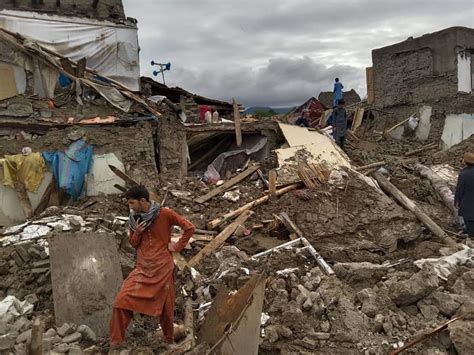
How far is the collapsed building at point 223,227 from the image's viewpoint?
5074mm

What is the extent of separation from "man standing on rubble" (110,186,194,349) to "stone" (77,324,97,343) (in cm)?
73

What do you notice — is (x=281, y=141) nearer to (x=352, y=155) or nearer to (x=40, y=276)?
(x=352, y=155)

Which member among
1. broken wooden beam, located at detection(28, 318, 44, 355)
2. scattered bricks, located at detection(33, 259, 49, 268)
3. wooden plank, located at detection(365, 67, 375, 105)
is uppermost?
wooden plank, located at detection(365, 67, 375, 105)

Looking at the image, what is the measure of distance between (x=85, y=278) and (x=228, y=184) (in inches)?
221

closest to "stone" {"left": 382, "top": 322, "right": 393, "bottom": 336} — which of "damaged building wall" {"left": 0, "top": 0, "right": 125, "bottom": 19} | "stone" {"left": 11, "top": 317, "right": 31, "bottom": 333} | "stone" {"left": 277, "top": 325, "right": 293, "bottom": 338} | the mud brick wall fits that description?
"stone" {"left": 277, "top": 325, "right": 293, "bottom": 338}

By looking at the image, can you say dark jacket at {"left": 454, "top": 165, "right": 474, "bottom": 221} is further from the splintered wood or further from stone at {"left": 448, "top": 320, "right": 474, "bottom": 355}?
stone at {"left": 448, "top": 320, "right": 474, "bottom": 355}

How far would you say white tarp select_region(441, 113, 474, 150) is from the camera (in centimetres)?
1627

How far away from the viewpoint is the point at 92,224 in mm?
7828

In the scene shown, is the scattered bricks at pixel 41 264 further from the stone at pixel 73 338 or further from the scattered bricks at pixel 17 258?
the stone at pixel 73 338

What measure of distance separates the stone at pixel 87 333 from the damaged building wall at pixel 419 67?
51.6 feet

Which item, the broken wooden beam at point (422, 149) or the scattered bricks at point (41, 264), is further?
the broken wooden beam at point (422, 149)

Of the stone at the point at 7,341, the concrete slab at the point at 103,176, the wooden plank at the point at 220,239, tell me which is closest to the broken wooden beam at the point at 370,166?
the wooden plank at the point at 220,239

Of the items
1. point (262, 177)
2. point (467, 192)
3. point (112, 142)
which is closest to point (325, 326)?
point (467, 192)

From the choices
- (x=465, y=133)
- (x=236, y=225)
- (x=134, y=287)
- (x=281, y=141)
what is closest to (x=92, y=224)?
(x=236, y=225)
